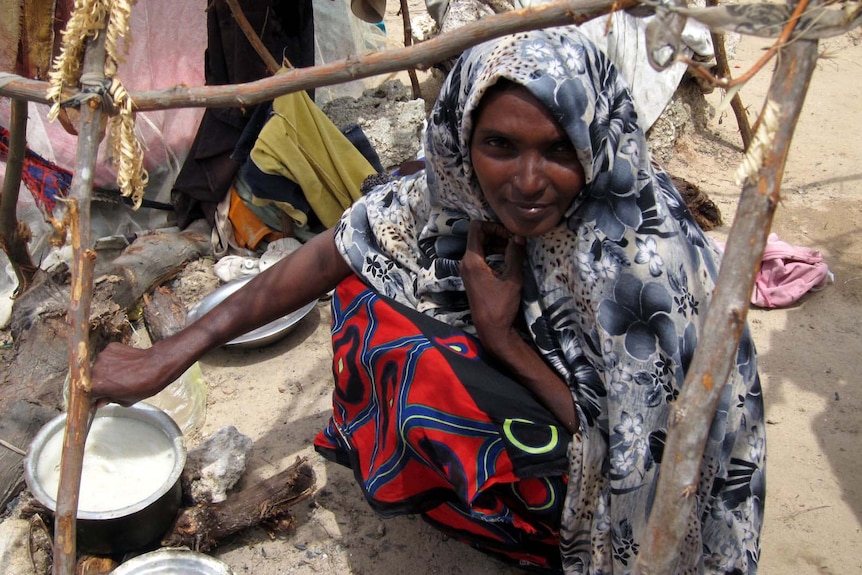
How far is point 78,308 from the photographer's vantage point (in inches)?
53.3

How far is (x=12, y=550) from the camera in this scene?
1980 mm

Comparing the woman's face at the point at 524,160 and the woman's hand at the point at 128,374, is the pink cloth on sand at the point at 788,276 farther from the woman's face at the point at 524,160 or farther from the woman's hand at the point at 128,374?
the woman's hand at the point at 128,374

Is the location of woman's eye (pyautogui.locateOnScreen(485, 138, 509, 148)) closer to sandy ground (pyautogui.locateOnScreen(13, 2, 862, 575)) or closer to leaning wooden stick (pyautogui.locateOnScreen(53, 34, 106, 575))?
leaning wooden stick (pyautogui.locateOnScreen(53, 34, 106, 575))

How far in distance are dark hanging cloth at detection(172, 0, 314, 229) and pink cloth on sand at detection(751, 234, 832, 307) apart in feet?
A: 7.68

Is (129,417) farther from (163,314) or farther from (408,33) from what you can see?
(408,33)

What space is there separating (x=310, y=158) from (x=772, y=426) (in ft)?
7.15

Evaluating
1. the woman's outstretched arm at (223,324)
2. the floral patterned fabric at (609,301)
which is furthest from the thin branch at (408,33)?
the floral patterned fabric at (609,301)

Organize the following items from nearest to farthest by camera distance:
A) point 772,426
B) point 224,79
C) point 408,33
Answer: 1. point 772,426
2. point 224,79
3. point 408,33

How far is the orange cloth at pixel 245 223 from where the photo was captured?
347 centimetres

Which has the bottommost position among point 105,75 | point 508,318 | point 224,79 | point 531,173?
point 508,318

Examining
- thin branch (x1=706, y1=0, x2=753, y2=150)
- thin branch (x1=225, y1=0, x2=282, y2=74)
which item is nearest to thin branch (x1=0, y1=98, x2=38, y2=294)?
thin branch (x1=225, y1=0, x2=282, y2=74)

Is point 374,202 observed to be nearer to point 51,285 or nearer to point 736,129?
point 51,285

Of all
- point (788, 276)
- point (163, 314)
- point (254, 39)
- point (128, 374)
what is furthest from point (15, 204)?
point (788, 276)

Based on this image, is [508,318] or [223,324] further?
[223,324]
